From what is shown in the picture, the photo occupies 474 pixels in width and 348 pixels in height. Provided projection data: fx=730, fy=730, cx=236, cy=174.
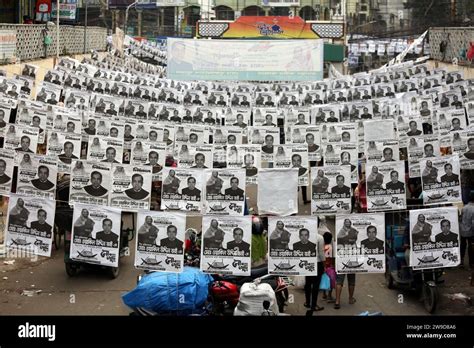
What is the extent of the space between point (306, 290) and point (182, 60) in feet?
81.7

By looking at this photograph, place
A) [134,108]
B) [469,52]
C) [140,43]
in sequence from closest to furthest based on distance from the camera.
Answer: [134,108] → [469,52] → [140,43]

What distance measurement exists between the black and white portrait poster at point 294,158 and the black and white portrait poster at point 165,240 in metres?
4.58

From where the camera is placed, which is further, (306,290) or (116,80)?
(116,80)

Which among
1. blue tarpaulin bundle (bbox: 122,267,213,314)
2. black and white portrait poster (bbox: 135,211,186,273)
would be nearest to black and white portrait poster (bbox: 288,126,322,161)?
blue tarpaulin bundle (bbox: 122,267,213,314)

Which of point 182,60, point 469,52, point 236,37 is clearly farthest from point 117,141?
point 236,37

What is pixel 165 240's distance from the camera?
8.46 metres

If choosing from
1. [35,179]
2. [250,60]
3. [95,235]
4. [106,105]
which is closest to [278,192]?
[95,235]

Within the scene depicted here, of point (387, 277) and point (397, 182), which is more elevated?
point (397, 182)

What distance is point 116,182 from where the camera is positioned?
362 inches

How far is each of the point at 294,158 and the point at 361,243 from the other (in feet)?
14.4

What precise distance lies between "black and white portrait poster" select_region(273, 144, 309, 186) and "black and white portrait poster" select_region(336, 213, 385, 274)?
406 cm

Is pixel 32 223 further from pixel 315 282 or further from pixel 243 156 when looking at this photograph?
pixel 243 156

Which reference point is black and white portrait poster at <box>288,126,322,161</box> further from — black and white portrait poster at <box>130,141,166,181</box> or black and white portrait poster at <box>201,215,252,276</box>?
black and white portrait poster at <box>201,215,252,276</box>

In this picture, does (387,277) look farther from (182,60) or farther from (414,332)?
(182,60)
